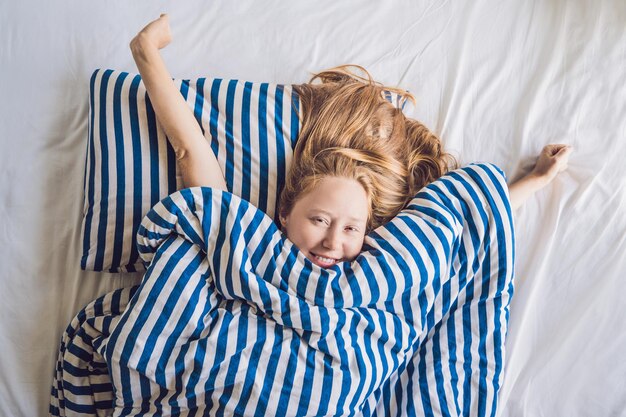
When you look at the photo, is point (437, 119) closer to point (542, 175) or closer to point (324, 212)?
point (542, 175)

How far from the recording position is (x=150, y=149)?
1.21 metres

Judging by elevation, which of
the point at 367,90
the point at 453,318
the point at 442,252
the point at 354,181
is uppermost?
the point at 367,90

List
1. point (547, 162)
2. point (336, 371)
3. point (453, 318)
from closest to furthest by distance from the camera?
1. point (336, 371)
2. point (453, 318)
3. point (547, 162)

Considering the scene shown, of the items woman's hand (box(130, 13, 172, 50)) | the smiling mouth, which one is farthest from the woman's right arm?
the smiling mouth

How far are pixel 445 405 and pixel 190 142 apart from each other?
71cm

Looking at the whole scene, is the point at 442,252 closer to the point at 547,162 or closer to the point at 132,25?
the point at 547,162

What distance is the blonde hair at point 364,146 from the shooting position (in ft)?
3.93

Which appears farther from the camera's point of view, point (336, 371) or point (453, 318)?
point (453, 318)

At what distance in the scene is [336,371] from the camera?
103 centimetres

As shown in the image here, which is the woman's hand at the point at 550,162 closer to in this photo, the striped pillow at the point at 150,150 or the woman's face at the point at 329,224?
the woman's face at the point at 329,224

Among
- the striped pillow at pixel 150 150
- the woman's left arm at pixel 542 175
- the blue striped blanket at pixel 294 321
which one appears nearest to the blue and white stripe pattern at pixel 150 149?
the striped pillow at pixel 150 150

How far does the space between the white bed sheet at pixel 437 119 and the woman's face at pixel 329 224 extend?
1.09 feet

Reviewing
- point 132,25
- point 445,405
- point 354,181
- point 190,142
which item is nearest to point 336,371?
point 445,405

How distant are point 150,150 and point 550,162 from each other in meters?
0.86
